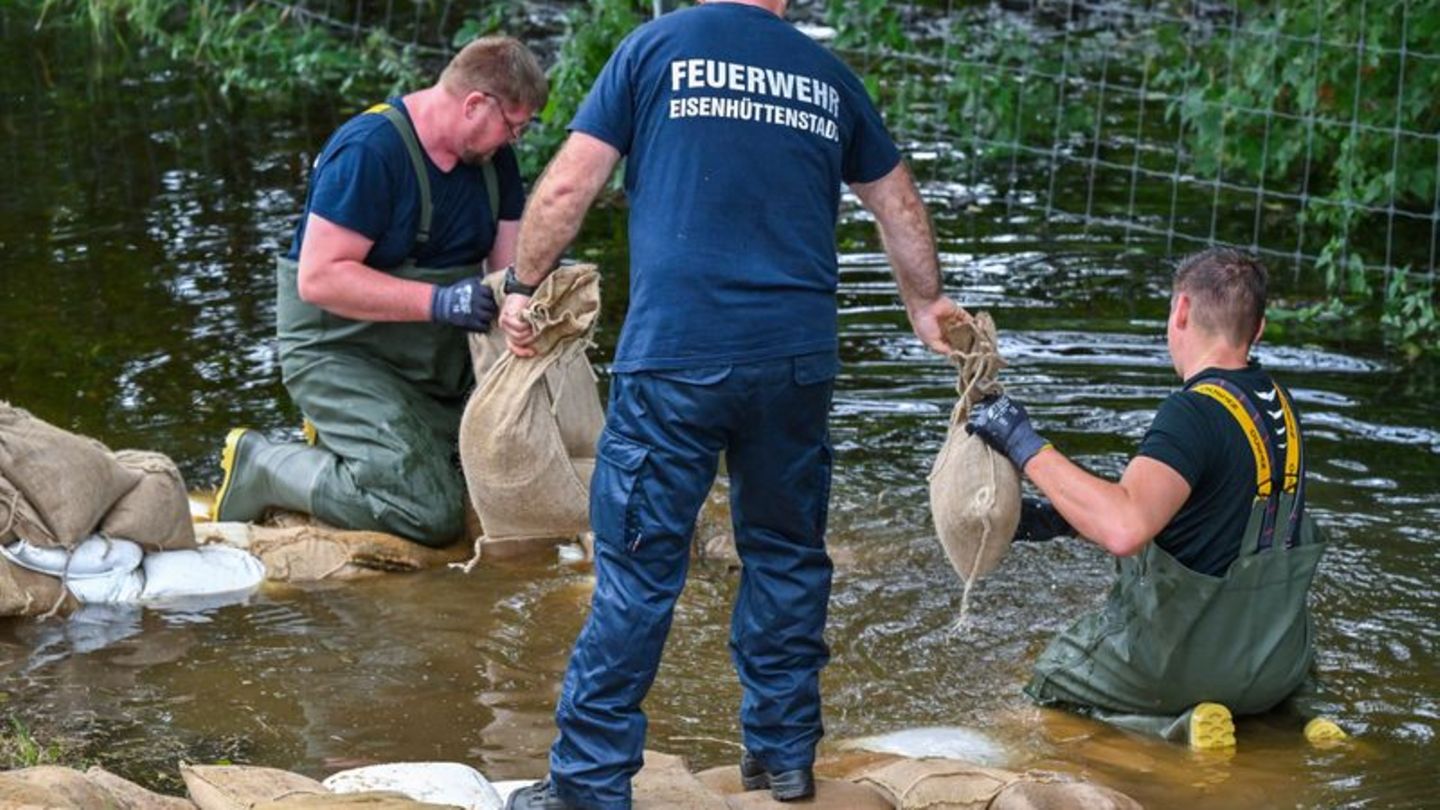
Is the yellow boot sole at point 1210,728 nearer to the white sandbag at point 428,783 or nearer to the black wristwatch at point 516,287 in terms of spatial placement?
the white sandbag at point 428,783

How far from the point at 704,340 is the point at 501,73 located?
2355 millimetres

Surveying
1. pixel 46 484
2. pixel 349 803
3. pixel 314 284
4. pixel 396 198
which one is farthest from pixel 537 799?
pixel 396 198

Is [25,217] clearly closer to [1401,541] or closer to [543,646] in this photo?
[543,646]

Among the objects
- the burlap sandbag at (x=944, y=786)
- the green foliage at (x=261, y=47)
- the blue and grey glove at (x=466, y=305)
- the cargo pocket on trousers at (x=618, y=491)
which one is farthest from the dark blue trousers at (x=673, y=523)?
the green foliage at (x=261, y=47)

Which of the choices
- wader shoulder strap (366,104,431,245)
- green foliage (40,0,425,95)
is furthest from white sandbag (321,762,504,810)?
green foliage (40,0,425,95)

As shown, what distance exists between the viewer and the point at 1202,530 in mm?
5078

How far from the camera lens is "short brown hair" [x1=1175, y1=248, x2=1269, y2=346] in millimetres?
5129

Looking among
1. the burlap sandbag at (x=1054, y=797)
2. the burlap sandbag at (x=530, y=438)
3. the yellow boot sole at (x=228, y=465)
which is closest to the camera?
the burlap sandbag at (x=1054, y=797)

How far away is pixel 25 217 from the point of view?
1071 centimetres

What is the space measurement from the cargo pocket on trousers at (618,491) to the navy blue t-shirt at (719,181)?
160 millimetres

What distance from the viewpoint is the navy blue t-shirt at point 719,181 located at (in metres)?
4.36

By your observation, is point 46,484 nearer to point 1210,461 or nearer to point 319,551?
point 319,551

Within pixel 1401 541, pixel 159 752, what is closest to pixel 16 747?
pixel 159 752

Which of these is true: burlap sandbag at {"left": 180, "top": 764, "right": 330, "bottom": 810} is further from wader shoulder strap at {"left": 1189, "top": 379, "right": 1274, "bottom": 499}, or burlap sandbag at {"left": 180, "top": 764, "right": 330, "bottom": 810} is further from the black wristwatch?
wader shoulder strap at {"left": 1189, "top": 379, "right": 1274, "bottom": 499}
